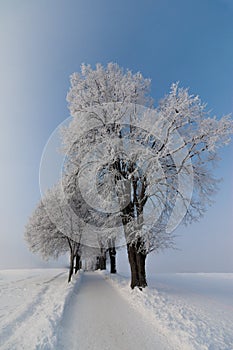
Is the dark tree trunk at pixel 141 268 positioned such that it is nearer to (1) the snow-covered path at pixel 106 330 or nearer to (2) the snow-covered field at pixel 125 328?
(2) the snow-covered field at pixel 125 328

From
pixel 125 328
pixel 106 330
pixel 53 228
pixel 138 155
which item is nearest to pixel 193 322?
pixel 125 328

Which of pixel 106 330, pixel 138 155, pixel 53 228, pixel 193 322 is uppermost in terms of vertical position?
pixel 138 155

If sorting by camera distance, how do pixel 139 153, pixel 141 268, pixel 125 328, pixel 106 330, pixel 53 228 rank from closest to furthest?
pixel 106 330
pixel 125 328
pixel 139 153
pixel 141 268
pixel 53 228

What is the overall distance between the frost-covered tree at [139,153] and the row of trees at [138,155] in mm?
36

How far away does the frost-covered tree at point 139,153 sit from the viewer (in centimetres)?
774

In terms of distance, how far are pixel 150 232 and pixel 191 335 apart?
4456mm

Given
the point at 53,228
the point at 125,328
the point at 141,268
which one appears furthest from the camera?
the point at 53,228

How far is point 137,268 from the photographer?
8.77m

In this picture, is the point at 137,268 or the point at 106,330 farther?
the point at 137,268

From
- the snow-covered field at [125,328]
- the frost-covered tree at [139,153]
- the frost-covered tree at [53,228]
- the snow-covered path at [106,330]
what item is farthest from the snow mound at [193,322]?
the frost-covered tree at [53,228]

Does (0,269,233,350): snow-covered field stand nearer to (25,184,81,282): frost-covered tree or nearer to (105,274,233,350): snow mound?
(105,274,233,350): snow mound

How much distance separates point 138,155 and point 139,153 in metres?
0.09

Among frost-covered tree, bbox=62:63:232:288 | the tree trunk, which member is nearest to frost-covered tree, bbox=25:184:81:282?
frost-covered tree, bbox=62:63:232:288

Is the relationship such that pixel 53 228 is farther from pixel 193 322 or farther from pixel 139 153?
pixel 193 322
